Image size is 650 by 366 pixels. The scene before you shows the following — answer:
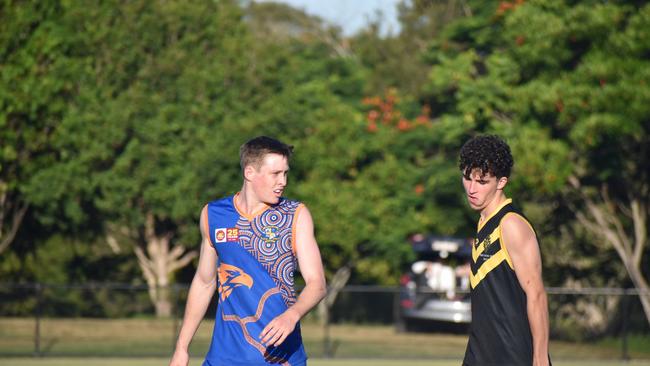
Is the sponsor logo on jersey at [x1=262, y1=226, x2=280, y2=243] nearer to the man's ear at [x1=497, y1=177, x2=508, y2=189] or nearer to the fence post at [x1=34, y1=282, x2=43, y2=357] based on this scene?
the man's ear at [x1=497, y1=177, x2=508, y2=189]

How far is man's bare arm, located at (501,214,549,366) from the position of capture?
6297 millimetres

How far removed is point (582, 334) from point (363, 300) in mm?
4350

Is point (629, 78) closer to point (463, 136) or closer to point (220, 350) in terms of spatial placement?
point (463, 136)

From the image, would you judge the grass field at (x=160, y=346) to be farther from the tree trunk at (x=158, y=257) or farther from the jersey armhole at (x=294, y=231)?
the jersey armhole at (x=294, y=231)

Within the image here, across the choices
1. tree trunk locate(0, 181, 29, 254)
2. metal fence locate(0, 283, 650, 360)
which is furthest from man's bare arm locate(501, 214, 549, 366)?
tree trunk locate(0, 181, 29, 254)

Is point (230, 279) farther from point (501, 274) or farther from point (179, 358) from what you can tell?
point (501, 274)

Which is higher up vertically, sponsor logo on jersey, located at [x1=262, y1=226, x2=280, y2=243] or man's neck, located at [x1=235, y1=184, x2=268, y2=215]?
man's neck, located at [x1=235, y1=184, x2=268, y2=215]

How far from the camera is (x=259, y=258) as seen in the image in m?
6.79

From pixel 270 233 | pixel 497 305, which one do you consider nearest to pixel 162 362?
pixel 270 233

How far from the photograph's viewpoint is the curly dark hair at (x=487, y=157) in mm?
6430

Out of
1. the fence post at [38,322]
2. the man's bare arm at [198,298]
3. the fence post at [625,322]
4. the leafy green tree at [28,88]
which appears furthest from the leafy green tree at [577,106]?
the man's bare arm at [198,298]

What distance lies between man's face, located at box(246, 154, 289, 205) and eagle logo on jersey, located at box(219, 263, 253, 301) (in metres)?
0.43

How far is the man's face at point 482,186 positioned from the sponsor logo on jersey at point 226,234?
4.38 ft

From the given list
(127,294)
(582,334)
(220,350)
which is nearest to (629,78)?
(582,334)
